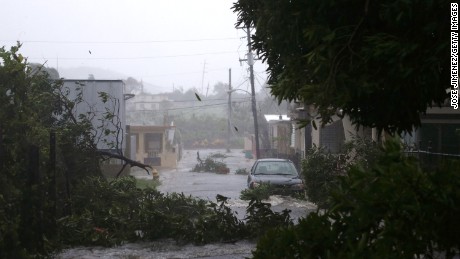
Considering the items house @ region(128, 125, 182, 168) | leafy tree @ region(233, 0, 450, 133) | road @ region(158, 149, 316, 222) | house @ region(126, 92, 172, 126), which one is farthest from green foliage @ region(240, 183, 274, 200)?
house @ region(126, 92, 172, 126)

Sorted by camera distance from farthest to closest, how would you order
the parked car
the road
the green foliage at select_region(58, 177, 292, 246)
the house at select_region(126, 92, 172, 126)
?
the house at select_region(126, 92, 172, 126), the parked car, the road, the green foliage at select_region(58, 177, 292, 246)

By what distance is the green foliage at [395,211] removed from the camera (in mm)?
2875

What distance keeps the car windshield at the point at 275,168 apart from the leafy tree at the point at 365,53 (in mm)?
14582

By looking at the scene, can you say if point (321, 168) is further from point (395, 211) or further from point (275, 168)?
point (395, 211)

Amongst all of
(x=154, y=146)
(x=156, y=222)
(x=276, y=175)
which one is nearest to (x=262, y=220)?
(x=156, y=222)

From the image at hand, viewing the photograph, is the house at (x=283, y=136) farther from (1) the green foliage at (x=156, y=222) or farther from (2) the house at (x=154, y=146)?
(1) the green foliage at (x=156, y=222)

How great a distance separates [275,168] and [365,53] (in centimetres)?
1562

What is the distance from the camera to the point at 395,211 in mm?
2906

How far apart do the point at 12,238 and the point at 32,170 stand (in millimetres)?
1045

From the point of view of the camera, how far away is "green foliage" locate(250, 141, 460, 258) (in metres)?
2.88

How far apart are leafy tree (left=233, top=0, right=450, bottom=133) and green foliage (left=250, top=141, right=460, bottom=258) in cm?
88

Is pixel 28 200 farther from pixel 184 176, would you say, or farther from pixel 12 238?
pixel 184 176

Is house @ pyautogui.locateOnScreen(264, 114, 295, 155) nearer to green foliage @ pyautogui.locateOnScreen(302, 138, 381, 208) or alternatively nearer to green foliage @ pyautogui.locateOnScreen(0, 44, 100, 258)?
green foliage @ pyautogui.locateOnScreen(302, 138, 381, 208)

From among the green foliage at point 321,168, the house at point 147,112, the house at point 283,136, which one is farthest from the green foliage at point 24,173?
the house at point 147,112
